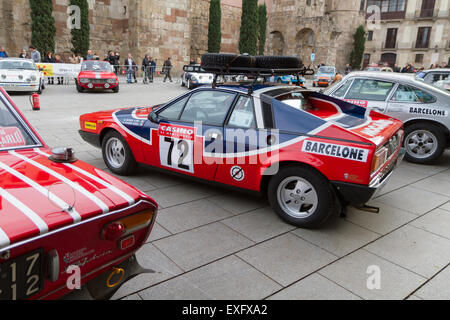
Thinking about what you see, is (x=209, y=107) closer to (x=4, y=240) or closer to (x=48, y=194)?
(x=48, y=194)

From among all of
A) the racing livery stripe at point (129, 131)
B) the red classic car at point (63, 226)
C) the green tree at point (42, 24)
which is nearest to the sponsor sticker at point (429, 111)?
the racing livery stripe at point (129, 131)

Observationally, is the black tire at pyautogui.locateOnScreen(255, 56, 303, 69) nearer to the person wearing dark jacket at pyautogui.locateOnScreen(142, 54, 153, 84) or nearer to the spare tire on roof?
the spare tire on roof

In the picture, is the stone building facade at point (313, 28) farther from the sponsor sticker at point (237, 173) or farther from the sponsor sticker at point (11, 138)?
the sponsor sticker at point (11, 138)

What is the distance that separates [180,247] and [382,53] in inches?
2139

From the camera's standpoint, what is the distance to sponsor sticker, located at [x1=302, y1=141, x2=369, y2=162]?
3.41 meters

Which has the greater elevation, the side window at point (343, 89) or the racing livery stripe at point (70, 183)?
the side window at point (343, 89)

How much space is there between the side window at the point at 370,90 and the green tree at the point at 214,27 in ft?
82.4

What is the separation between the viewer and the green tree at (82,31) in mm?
23422

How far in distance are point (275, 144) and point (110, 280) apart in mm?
2387

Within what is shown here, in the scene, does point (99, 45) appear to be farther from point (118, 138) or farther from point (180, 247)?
point (180, 247)

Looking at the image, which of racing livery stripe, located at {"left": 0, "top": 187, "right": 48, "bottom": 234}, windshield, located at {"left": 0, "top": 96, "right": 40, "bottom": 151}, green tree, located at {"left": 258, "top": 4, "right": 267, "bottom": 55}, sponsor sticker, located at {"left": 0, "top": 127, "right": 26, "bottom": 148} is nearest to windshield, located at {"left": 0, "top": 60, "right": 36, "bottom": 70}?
windshield, located at {"left": 0, "top": 96, "right": 40, "bottom": 151}

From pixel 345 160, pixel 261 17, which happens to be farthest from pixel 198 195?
pixel 261 17

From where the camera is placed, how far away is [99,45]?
26438 mm

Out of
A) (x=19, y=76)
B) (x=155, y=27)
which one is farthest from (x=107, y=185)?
(x=155, y=27)
